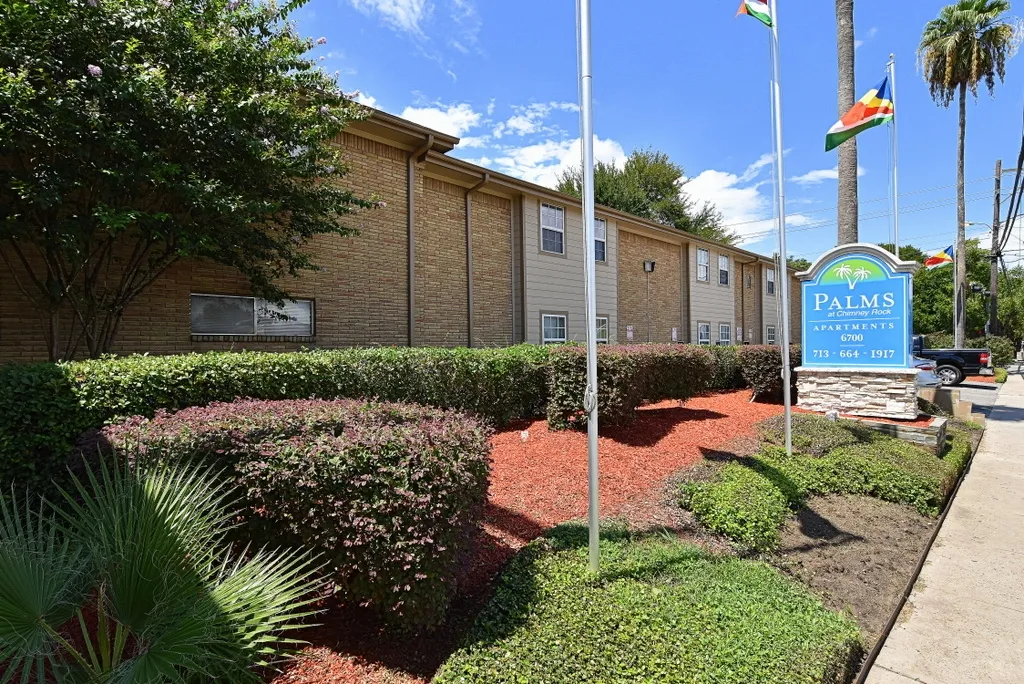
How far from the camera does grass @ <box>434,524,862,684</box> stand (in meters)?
2.31

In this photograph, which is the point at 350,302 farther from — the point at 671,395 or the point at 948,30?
the point at 948,30

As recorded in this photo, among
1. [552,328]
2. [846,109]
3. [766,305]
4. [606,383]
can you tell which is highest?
[846,109]

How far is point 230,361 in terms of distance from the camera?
4.41m

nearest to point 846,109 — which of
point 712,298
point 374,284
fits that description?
point 374,284

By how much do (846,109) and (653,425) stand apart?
26.8 ft

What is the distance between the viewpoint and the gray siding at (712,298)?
1931 cm

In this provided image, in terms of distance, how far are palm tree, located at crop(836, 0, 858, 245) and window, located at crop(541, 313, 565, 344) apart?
22.5ft

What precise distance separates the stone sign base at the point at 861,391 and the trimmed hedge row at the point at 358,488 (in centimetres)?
851

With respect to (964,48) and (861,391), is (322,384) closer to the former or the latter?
(861,391)

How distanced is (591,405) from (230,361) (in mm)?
3352

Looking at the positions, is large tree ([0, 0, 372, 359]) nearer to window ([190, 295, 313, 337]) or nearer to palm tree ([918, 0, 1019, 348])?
window ([190, 295, 313, 337])

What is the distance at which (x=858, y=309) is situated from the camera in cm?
874

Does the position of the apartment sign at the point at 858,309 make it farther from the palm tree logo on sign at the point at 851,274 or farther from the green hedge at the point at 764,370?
the green hedge at the point at 764,370

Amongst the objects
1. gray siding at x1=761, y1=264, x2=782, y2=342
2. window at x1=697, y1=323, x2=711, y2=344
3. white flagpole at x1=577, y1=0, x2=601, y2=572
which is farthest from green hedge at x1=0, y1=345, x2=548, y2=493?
gray siding at x1=761, y1=264, x2=782, y2=342
